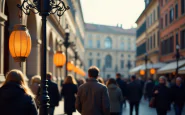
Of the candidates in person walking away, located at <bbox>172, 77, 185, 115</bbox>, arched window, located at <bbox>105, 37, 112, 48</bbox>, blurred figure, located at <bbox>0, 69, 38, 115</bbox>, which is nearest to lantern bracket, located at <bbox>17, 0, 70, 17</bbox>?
blurred figure, located at <bbox>0, 69, 38, 115</bbox>

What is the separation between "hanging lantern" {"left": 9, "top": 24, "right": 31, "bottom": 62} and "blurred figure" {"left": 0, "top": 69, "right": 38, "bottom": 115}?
2.22 meters

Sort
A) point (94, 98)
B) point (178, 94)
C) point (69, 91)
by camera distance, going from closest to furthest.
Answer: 1. point (94, 98)
2. point (69, 91)
3. point (178, 94)

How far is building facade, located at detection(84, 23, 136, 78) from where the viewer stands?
102062 millimetres

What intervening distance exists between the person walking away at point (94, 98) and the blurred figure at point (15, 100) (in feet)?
7.09

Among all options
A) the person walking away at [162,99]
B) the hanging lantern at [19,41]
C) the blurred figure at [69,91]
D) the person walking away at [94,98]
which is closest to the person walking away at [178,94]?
the person walking away at [162,99]

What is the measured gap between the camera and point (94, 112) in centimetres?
698

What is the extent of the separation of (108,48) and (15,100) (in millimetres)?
100415

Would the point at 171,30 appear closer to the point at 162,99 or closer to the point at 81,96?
the point at 162,99

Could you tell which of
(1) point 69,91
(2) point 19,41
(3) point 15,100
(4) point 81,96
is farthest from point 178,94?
(3) point 15,100

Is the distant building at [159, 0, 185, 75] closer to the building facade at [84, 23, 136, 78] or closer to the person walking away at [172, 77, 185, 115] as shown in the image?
the person walking away at [172, 77, 185, 115]

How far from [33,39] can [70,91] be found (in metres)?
5.84

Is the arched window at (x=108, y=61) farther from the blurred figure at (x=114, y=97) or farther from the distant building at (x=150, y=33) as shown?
the blurred figure at (x=114, y=97)

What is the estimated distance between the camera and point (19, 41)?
7.10 meters

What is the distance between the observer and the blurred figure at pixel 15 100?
4.88 m
